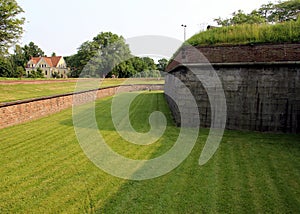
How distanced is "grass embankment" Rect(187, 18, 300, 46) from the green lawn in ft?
11.4

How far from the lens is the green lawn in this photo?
11.3ft

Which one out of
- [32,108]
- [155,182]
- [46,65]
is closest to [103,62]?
[46,65]

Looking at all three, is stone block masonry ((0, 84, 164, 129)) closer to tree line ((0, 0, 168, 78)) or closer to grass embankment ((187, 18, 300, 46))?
grass embankment ((187, 18, 300, 46))

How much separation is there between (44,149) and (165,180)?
3.53 m

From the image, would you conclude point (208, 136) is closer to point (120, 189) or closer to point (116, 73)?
point (120, 189)

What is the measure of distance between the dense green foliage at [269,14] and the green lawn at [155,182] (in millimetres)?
17105

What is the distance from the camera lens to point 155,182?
4234 millimetres

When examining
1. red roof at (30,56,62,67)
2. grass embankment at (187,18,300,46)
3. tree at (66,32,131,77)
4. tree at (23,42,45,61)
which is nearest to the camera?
grass embankment at (187,18,300,46)

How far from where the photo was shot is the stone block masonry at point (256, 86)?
7270mm

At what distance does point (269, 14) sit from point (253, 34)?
23342mm

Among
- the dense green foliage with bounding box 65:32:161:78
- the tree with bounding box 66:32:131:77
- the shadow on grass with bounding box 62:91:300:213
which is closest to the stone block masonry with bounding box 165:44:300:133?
the shadow on grass with bounding box 62:91:300:213

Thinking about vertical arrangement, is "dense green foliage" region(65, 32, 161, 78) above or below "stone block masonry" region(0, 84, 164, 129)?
above

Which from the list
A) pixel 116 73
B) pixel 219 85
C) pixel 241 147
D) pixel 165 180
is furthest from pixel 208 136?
pixel 116 73

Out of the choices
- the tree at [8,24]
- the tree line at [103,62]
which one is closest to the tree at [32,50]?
the tree line at [103,62]
